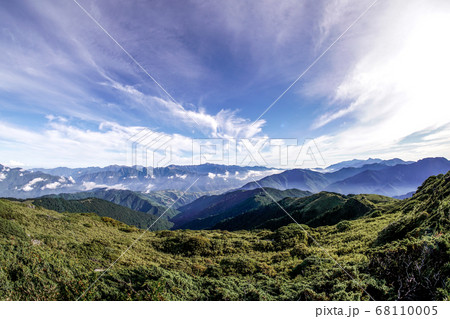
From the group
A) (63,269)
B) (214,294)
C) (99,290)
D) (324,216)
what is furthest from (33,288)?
(324,216)

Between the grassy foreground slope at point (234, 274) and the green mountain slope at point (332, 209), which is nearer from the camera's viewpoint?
the grassy foreground slope at point (234, 274)

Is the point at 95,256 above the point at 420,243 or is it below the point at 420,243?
below

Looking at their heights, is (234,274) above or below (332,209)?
above

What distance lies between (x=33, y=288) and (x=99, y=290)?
262 cm

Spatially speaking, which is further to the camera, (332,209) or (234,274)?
(332,209)

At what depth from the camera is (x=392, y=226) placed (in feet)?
51.0

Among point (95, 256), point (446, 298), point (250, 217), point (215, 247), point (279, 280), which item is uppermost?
point (446, 298)

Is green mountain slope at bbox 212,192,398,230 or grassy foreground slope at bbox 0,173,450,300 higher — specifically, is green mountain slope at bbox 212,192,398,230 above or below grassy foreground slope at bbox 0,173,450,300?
below

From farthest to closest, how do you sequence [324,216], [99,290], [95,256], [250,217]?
[250,217], [324,216], [95,256], [99,290]

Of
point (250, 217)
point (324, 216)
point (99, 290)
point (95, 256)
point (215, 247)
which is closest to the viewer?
point (99, 290)

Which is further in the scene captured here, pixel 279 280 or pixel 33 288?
pixel 279 280

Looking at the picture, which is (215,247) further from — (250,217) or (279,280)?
(250,217)

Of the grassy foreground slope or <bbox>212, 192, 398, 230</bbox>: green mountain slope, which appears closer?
the grassy foreground slope

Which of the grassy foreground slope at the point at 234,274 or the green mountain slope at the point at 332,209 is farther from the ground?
the grassy foreground slope at the point at 234,274
